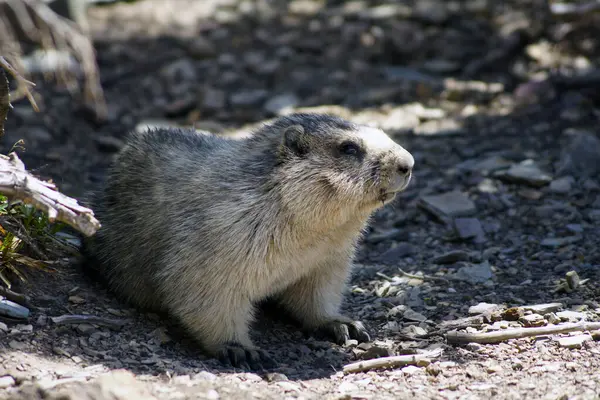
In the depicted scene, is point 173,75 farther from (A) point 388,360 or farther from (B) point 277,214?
(A) point 388,360

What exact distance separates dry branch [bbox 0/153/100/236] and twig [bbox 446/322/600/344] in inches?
120

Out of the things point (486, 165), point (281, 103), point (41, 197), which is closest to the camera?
point (41, 197)

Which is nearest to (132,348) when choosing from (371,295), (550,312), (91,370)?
(91,370)

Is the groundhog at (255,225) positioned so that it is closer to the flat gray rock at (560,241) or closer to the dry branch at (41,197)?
the dry branch at (41,197)

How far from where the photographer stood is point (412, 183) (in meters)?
10.0

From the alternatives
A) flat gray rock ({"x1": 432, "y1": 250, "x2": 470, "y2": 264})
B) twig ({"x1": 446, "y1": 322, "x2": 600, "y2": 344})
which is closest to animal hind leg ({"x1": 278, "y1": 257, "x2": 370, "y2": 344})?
twig ({"x1": 446, "y1": 322, "x2": 600, "y2": 344})

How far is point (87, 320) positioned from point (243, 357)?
51.3 inches

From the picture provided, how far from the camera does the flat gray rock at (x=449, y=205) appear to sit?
9.07 meters

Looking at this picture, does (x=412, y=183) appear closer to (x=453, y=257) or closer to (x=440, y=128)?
(x=440, y=128)

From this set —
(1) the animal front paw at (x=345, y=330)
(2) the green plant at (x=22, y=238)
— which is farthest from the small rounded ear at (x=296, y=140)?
(2) the green plant at (x=22, y=238)

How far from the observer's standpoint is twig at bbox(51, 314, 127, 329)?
243 inches

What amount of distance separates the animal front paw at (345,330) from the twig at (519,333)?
0.85 meters

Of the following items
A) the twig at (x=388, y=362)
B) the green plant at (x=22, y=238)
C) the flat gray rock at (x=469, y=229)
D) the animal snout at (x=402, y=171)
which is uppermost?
the animal snout at (x=402, y=171)

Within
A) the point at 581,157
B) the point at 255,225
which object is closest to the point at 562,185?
the point at 581,157
